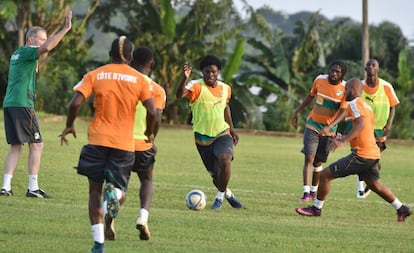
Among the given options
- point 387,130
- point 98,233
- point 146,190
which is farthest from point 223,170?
point 98,233

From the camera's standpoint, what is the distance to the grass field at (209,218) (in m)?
10.6

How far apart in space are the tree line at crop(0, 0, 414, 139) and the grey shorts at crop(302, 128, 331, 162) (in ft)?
69.4

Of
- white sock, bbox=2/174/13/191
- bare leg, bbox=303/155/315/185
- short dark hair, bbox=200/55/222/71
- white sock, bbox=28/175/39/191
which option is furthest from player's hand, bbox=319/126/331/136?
white sock, bbox=2/174/13/191

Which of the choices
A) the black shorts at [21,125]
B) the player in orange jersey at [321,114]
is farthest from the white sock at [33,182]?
the player in orange jersey at [321,114]

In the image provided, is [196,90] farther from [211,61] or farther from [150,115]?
[150,115]

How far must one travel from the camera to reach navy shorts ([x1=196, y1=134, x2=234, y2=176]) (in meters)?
14.5

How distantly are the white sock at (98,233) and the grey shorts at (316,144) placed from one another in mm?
7277

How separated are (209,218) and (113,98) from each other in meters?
3.58

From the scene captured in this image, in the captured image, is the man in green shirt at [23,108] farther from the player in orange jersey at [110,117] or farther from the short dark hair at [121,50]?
the player in orange jersey at [110,117]

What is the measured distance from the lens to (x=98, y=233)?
9555 mm

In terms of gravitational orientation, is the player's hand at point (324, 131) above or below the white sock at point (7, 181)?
above

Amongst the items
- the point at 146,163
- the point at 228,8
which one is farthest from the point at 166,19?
the point at 146,163

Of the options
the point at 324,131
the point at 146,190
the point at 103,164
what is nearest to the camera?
the point at 103,164

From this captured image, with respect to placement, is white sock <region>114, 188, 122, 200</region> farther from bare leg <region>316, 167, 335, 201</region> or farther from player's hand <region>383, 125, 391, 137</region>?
player's hand <region>383, 125, 391, 137</region>
